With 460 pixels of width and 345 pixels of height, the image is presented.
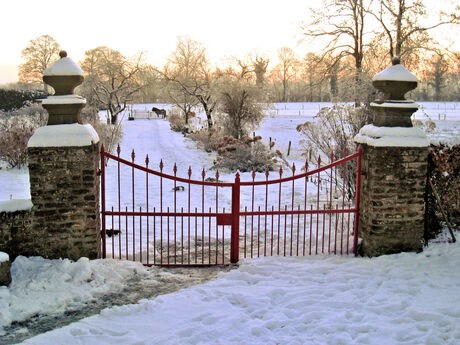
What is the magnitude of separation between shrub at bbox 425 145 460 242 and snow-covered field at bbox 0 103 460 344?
358 millimetres

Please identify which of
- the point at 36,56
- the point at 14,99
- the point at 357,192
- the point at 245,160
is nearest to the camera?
the point at 357,192

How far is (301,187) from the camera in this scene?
1274 centimetres

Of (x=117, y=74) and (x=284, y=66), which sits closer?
(x=117, y=74)

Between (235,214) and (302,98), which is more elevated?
(302,98)

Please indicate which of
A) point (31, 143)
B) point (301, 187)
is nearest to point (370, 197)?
point (31, 143)

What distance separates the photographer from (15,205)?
5004 mm

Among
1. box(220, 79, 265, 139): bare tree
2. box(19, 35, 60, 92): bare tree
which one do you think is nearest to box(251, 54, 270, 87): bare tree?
box(220, 79, 265, 139): bare tree

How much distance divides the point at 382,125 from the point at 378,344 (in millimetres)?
2934

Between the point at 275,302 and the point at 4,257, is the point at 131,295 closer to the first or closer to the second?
the point at 4,257

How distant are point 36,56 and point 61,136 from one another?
55779 millimetres

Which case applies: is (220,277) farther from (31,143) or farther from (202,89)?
(202,89)

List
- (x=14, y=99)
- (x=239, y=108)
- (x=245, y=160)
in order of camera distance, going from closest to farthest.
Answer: (x=245, y=160) → (x=239, y=108) → (x=14, y=99)

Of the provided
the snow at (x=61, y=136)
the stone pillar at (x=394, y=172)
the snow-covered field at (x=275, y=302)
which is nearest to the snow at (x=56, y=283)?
the snow-covered field at (x=275, y=302)

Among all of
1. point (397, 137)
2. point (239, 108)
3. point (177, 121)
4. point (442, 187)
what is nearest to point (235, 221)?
point (397, 137)
